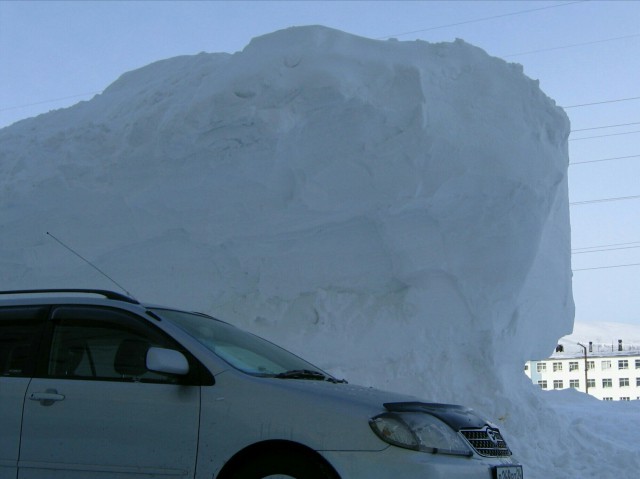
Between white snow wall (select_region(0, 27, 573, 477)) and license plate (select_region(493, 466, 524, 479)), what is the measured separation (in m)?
4.99

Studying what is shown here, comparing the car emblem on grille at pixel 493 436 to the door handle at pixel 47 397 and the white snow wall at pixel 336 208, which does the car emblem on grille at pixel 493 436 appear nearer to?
the door handle at pixel 47 397

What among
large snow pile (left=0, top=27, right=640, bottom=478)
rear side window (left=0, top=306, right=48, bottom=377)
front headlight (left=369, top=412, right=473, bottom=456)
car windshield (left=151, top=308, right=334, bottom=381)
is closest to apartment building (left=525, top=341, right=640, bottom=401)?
large snow pile (left=0, top=27, right=640, bottom=478)

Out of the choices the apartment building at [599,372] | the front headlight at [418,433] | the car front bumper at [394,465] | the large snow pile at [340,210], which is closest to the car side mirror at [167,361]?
the car front bumper at [394,465]

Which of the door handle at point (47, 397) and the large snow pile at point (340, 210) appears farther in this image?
the large snow pile at point (340, 210)

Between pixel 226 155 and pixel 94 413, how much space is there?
610 cm

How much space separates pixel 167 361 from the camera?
3832 millimetres

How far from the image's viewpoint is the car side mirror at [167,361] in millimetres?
3803

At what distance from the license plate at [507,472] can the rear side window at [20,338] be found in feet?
7.90

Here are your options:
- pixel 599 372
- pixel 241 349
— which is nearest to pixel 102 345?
pixel 241 349

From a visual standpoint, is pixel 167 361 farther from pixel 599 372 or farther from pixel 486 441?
pixel 599 372

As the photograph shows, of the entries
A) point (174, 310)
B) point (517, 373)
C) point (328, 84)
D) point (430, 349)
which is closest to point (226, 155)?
point (328, 84)

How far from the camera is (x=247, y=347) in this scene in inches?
182

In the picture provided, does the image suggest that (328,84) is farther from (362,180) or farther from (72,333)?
(72,333)

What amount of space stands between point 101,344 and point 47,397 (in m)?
0.37
